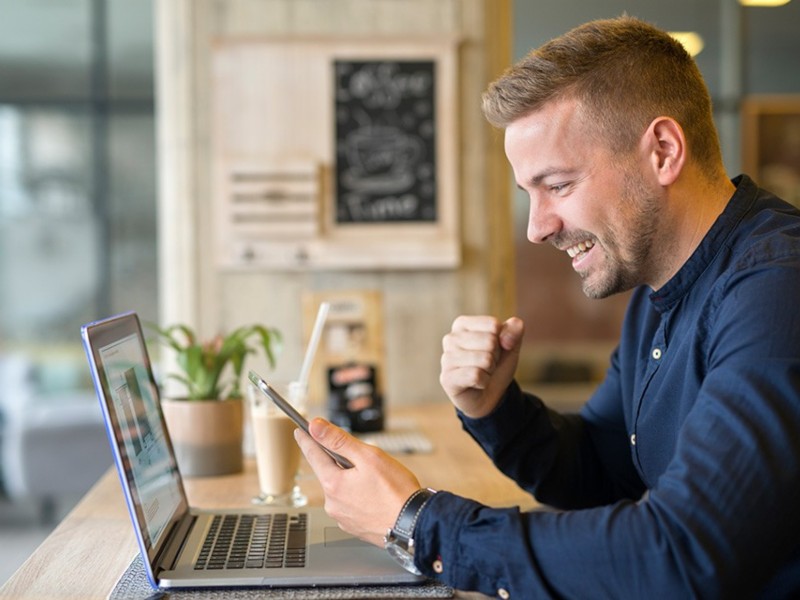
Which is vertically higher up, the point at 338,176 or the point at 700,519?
the point at 338,176

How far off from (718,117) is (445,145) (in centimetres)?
189

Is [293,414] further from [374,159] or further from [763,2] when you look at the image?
[763,2]

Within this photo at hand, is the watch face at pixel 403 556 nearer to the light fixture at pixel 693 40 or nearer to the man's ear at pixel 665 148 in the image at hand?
the man's ear at pixel 665 148

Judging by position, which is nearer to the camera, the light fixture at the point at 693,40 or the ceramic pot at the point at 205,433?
the ceramic pot at the point at 205,433

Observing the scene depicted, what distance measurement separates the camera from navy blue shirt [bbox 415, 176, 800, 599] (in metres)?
0.95

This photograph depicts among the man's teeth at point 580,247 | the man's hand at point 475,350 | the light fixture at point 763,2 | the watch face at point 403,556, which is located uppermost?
the light fixture at point 763,2

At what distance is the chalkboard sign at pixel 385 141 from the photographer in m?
2.92

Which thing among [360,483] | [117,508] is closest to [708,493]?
[360,483]

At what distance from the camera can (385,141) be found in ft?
9.62

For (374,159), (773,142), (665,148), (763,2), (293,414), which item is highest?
(763,2)

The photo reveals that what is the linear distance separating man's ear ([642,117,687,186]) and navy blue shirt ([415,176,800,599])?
0.09m

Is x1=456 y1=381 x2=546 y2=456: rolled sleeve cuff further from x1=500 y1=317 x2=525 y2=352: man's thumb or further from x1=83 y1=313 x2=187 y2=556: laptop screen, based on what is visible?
x1=83 y1=313 x2=187 y2=556: laptop screen

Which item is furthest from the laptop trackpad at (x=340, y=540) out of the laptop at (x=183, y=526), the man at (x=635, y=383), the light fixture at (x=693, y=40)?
the light fixture at (x=693, y=40)

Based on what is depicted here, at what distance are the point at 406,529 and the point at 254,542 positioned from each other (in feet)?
0.90
